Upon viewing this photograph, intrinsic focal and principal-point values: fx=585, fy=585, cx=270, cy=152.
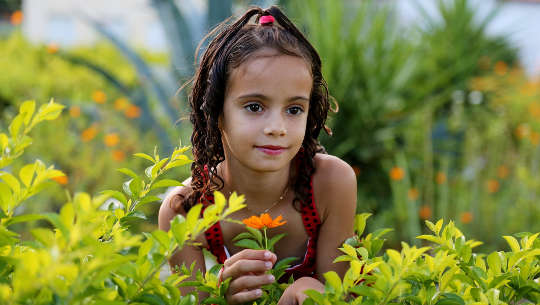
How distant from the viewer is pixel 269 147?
1.33 meters

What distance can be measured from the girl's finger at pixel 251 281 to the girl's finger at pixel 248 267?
0.01m

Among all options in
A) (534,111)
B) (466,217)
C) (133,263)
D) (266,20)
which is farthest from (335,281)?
(534,111)

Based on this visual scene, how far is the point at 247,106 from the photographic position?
4.43ft

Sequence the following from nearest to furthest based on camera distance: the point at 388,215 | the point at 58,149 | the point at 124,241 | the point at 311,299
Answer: the point at 124,241 < the point at 311,299 < the point at 388,215 < the point at 58,149

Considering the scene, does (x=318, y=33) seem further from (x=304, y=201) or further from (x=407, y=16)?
(x=407, y=16)

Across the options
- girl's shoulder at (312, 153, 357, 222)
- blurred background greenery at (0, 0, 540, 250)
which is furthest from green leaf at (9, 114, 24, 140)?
blurred background greenery at (0, 0, 540, 250)

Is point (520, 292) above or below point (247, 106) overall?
below

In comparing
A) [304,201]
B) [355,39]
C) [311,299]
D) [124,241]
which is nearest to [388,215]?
[355,39]

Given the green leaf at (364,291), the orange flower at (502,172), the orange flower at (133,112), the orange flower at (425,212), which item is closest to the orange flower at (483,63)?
the orange flower at (502,172)

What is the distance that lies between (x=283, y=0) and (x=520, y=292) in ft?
10.8

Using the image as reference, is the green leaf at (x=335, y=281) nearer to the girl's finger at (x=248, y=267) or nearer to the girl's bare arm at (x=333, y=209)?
the girl's finger at (x=248, y=267)

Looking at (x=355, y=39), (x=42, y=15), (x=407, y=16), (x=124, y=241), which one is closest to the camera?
(x=124, y=241)

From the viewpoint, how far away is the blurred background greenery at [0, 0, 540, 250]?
347 cm

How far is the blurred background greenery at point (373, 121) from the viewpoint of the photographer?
3475 millimetres
